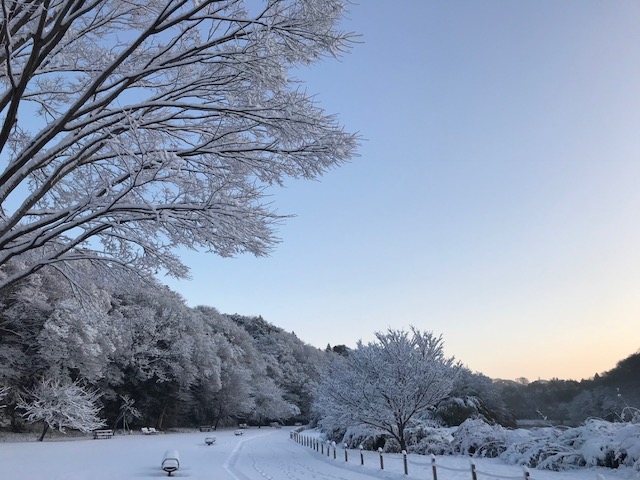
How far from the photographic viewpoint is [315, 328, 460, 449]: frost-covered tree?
20844mm

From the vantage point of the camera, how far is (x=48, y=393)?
1159 inches

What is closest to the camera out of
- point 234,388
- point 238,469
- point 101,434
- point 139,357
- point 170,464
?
point 170,464

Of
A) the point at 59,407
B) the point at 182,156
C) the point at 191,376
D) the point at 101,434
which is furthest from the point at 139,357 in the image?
the point at 182,156

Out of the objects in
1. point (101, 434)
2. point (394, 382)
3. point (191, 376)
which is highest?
point (191, 376)

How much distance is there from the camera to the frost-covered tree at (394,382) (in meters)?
20.8

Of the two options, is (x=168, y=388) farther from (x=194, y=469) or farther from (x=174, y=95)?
(x=174, y=95)

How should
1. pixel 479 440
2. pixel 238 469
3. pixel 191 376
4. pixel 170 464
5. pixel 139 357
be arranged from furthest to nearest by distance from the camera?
pixel 191 376 < pixel 139 357 < pixel 479 440 < pixel 238 469 < pixel 170 464

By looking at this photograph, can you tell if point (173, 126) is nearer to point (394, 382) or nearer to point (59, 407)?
point (394, 382)

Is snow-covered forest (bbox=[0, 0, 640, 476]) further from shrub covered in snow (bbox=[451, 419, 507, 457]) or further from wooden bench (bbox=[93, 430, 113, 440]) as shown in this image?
wooden bench (bbox=[93, 430, 113, 440])

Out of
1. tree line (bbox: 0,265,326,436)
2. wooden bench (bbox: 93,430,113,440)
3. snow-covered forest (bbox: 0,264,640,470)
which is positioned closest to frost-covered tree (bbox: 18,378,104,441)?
snow-covered forest (bbox: 0,264,640,470)

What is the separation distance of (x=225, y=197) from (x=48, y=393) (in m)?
29.3

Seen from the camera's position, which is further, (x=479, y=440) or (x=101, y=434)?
(x=101, y=434)

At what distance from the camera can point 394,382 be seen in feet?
68.3

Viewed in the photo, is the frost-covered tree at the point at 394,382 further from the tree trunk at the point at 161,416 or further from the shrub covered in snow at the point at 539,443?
the tree trunk at the point at 161,416
